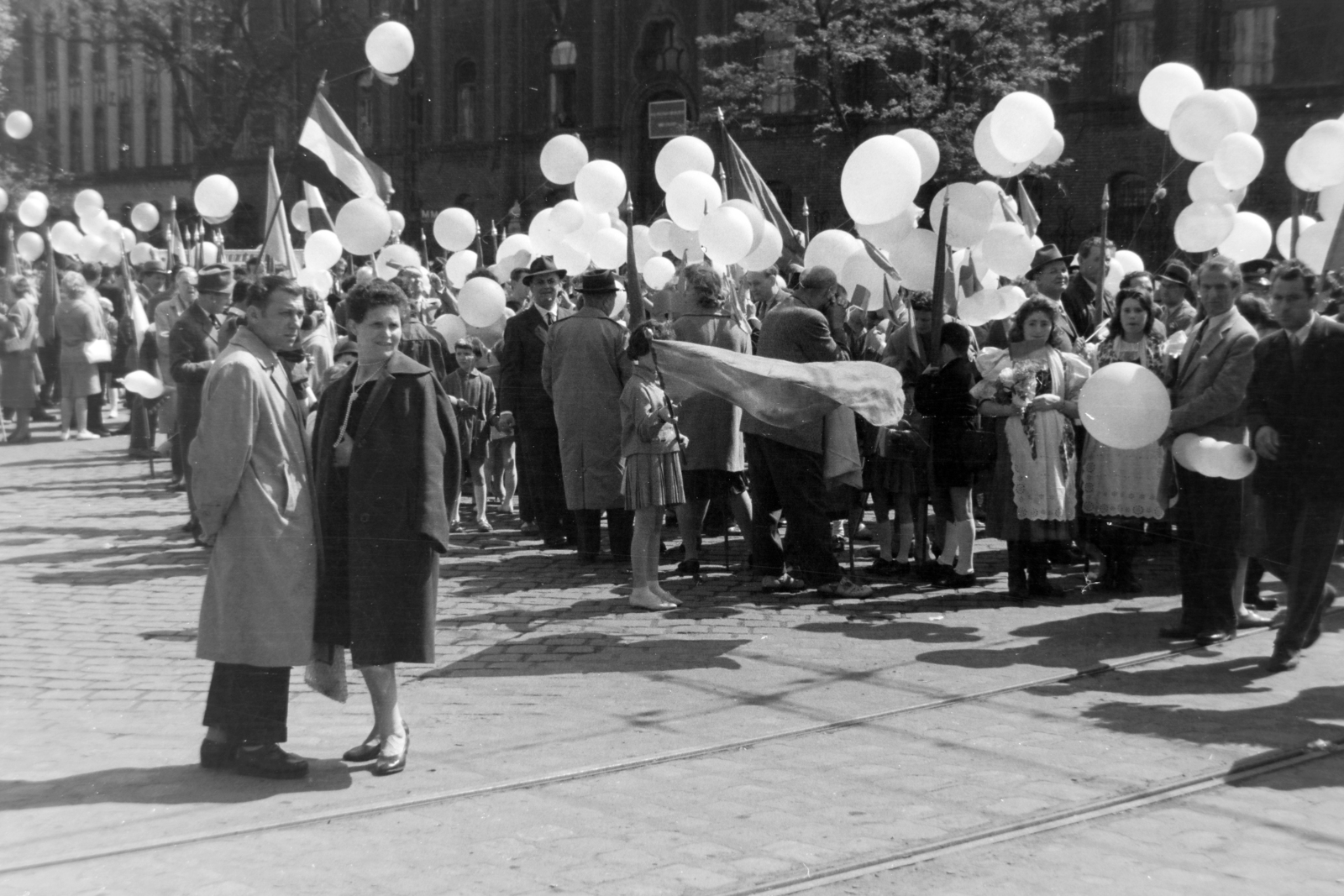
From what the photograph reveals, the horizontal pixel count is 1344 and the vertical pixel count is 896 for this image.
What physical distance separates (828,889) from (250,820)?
2031 millimetres

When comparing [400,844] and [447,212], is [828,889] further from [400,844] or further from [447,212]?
[447,212]

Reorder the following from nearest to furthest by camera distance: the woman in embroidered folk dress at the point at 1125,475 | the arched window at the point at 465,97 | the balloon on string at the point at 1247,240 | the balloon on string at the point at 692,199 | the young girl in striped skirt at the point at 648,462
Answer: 1. the young girl in striped skirt at the point at 648,462
2. the woman in embroidered folk dress at the point at 1125,475
3. the balloon on string at the point at 1247,240
4. the balloon on string at the point at 692,199
5. the arched window at the point at 465,97

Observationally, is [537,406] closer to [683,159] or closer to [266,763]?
[683,159]

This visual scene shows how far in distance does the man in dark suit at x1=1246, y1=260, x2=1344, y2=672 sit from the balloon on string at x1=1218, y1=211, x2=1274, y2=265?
153 inches

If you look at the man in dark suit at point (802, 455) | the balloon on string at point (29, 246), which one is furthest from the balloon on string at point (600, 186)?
the balloon on string at point (29, 246)

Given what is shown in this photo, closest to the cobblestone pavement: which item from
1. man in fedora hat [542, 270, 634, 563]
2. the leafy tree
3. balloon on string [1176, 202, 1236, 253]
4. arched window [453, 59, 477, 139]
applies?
man in fedora hat [542, 270, 634, 563]

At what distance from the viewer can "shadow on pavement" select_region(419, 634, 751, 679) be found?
7.80 meters

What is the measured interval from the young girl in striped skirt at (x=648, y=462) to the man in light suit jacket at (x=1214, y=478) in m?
2.80

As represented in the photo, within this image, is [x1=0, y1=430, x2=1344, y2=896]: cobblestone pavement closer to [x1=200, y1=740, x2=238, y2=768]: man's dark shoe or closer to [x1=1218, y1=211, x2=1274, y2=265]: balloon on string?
[x1=200, y1=740, x2=238, y2=768]: man's dark shoe

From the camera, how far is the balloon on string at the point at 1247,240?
11.2 metres

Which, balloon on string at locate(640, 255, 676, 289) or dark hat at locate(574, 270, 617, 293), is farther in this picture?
balloon on string at locate(640, 255, 676, 289)

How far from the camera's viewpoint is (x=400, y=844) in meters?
5.12

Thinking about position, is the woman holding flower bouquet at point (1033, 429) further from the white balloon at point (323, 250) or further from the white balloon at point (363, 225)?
the white balloon at point (323, 250)

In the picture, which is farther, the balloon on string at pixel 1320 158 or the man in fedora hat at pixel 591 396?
the man in fedora hat at pixel 591 396
